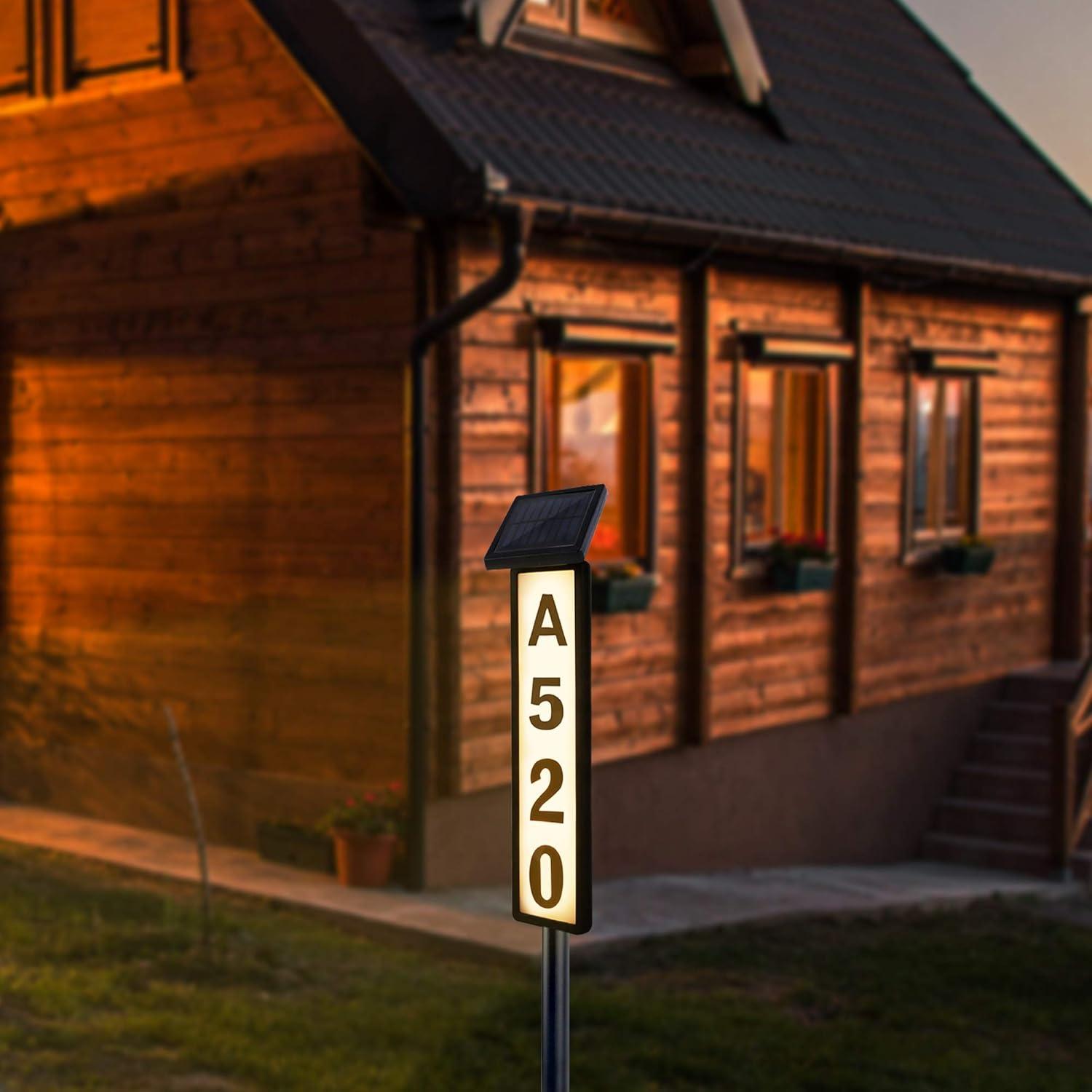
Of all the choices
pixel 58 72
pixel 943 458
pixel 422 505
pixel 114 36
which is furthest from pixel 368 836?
pixel 943 458

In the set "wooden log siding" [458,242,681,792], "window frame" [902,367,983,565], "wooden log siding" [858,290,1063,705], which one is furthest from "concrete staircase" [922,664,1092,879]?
"wooden log siding" [458,242,681,792]

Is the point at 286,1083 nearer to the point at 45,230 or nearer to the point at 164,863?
the point at 164,863

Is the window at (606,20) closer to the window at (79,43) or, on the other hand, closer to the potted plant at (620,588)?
the window at (79,43)

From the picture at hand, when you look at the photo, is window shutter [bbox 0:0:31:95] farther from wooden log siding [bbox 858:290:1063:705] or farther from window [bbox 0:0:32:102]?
wooden log siding [bbox 858:290:1063:705]

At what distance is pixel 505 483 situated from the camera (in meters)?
10.2

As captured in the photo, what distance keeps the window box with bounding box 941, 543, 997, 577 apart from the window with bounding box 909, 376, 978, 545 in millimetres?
197

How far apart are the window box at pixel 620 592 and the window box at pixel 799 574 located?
66.3 inches

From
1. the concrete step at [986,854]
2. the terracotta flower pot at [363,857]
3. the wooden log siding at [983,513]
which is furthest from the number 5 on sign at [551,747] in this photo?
the concrete step at [986,854]

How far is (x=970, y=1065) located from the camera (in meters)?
7.66

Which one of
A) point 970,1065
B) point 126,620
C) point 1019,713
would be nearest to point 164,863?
point 126,620

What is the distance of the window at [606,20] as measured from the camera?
11.7 m

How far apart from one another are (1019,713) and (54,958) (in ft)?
32.2

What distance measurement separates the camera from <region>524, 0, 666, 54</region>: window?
459 inches

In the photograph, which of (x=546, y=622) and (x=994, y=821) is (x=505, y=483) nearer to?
(x=546, y=622)
